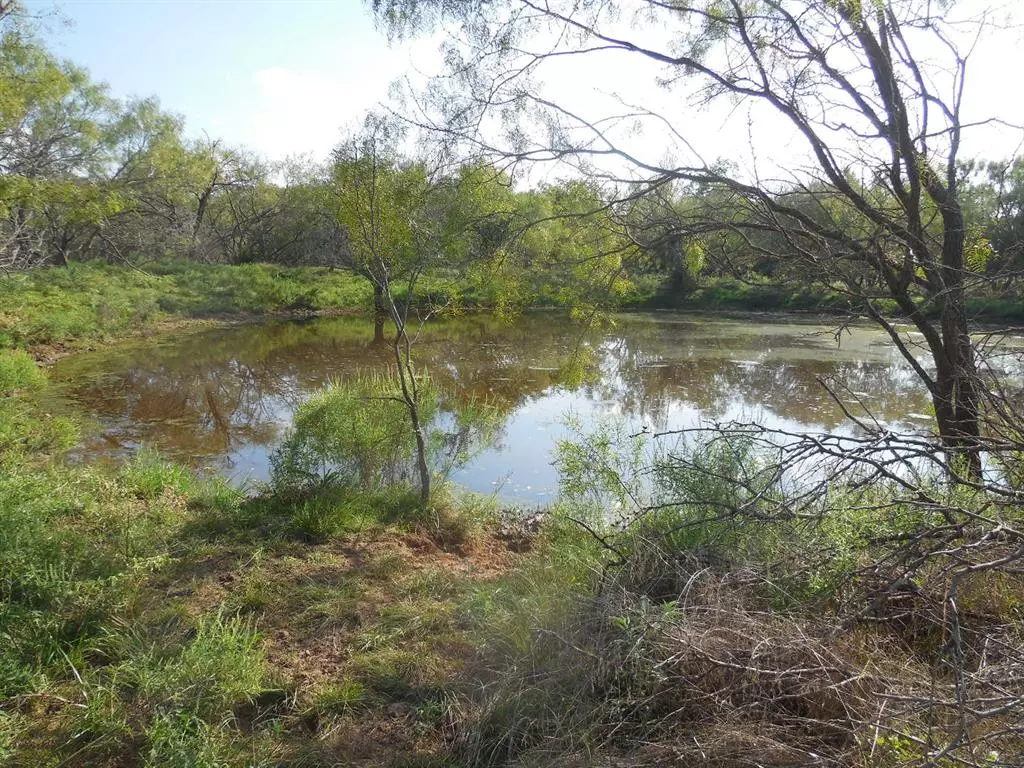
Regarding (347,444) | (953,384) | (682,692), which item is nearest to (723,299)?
(347,444)

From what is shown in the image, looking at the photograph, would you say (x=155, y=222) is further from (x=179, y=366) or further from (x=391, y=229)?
(x=391, y=229)

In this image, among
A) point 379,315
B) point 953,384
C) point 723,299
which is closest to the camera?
point 953,384

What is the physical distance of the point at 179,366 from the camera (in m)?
15.6

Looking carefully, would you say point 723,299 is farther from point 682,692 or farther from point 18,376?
point 682,692

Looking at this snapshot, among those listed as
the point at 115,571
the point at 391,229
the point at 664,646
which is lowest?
the point at 115,571

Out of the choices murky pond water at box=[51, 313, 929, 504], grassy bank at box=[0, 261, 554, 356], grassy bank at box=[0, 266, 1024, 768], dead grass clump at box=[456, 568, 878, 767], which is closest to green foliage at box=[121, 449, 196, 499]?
grassy bank at box=[0, 266, 1024, 768]

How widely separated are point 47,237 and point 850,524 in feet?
91.3

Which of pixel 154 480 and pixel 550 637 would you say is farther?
pixel 154 480

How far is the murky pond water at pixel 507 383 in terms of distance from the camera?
9305mm

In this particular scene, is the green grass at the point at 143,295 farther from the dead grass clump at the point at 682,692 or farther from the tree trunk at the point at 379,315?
the dead grass clump at the point at 682,692

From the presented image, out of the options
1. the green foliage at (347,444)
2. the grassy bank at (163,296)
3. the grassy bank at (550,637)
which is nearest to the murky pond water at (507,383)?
the grassy bank at (163,296)

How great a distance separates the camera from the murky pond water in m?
9.30

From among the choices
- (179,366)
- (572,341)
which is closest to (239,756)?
(179,366)

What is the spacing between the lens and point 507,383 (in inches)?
559
